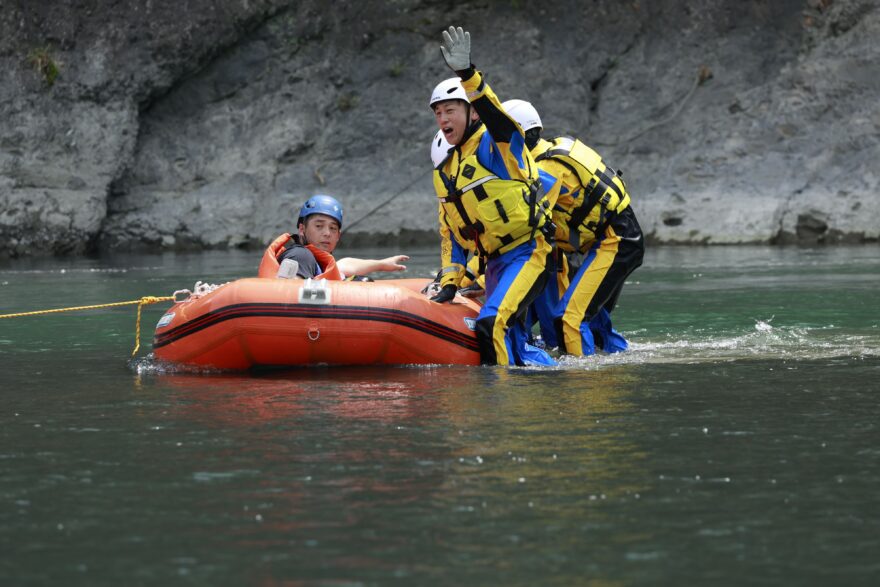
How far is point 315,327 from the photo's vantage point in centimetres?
778

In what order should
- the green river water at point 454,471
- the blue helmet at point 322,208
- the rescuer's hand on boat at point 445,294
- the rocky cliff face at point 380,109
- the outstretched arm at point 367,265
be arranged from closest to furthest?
the green river water at point 454,471 → the rescuer's hand on boat at point 445,294 → the blue helmet at point 322,208 → the outstretched arm at point 367,265 → the rocky cliff face at point 380,109

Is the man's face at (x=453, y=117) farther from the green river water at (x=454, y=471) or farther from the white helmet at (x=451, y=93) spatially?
the green river water at (x=454, y=471)

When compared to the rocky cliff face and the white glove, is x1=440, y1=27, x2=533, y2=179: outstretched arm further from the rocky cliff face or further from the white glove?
the rocky cliff face

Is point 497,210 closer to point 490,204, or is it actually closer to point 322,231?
point 490,204

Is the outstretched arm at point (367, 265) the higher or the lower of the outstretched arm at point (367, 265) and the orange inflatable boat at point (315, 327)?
the higher

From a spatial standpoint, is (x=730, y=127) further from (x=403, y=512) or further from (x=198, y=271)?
(x=403, y=512)

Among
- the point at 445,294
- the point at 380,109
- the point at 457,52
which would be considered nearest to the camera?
the point at 457,52

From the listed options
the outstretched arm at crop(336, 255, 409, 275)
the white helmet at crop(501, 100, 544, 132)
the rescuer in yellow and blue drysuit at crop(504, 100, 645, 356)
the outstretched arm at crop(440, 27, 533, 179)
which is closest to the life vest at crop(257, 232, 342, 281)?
the outstretched arm at crop(336, 255, 409, 275)

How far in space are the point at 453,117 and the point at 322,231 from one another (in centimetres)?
118

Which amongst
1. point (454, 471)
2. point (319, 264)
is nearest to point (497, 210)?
point (319, 264)

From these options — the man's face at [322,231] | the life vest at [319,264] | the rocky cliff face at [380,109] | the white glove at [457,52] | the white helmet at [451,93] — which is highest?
the rocky cliff face at [380,109]

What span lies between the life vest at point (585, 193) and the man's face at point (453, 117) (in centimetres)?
91

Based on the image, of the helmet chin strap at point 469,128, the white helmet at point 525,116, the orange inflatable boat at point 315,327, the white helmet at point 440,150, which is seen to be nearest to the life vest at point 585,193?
the white helmet at point 525,116

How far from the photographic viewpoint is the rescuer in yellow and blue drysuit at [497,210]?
25.9ft
